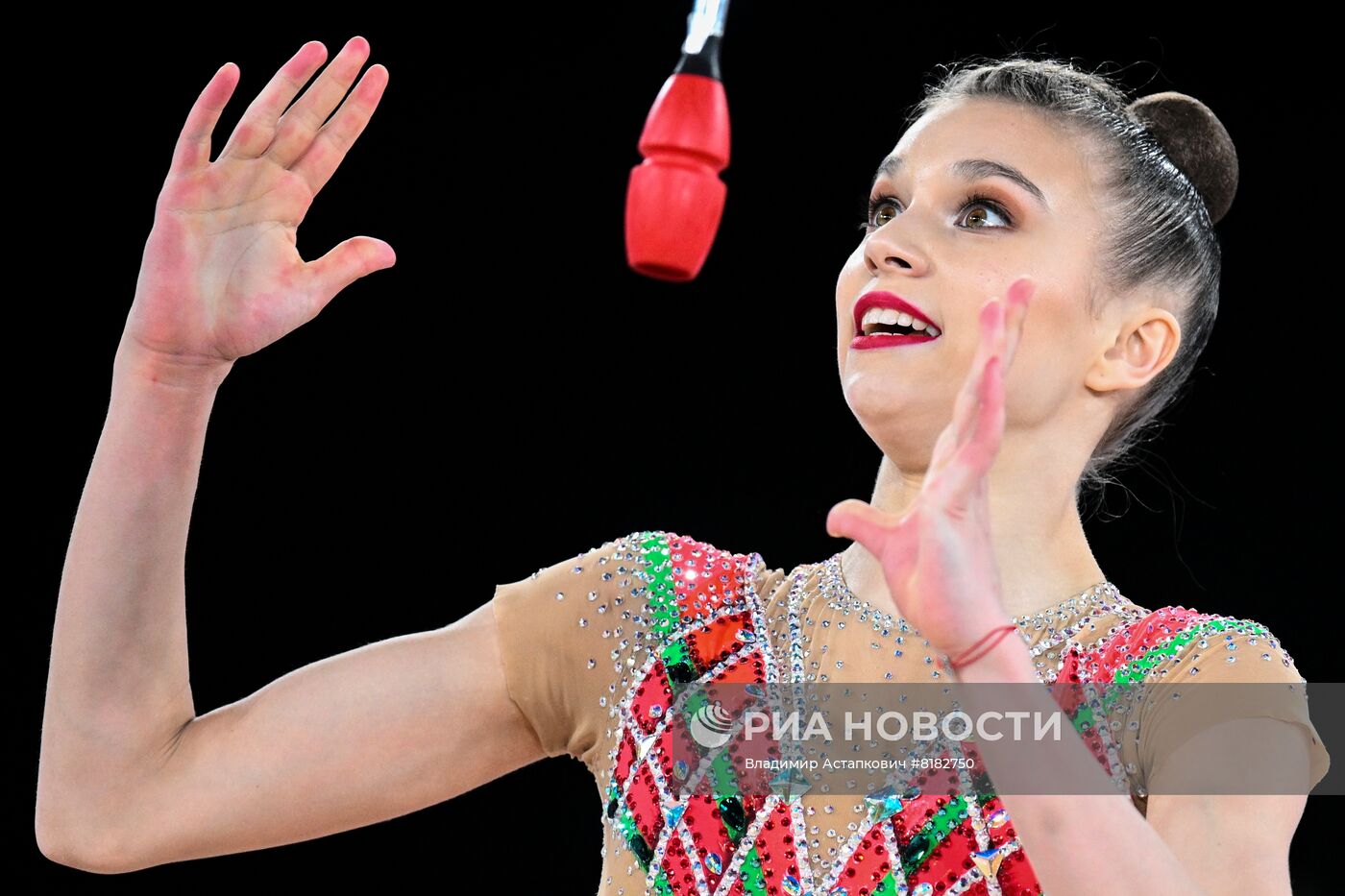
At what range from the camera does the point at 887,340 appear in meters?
1.36

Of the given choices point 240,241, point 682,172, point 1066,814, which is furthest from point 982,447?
point 240,241

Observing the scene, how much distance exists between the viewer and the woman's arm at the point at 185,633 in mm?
1244

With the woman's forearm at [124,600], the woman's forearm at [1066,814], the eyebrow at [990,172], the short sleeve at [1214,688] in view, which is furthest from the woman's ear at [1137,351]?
the woman's forearm at [124,600]

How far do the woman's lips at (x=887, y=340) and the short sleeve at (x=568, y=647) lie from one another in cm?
26

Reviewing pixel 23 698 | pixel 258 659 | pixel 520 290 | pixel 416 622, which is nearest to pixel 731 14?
pixel 520 290

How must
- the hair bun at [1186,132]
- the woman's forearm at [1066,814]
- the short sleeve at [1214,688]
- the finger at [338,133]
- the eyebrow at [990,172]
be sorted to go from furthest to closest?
the hair bun at [1186,132] < the eyebrow at [990,172] < the finger at [338,133] < the short sleeve at [1214,688] < the woman's forearm at [1066,814]

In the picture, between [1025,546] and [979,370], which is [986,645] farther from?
[1025,546]

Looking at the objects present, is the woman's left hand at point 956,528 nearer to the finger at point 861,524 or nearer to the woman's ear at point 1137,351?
the finger at point 861,524

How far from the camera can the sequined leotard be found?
4.09 feet

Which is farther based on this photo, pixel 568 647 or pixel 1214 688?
pixel 568 647

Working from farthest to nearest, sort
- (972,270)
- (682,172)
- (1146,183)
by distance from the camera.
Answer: (1146,183)
(972,270)
(682,172)

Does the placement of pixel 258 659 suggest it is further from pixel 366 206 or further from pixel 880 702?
pixel 880 702

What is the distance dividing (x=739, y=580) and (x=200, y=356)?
0.48 metres

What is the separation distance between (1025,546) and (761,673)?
242mm
